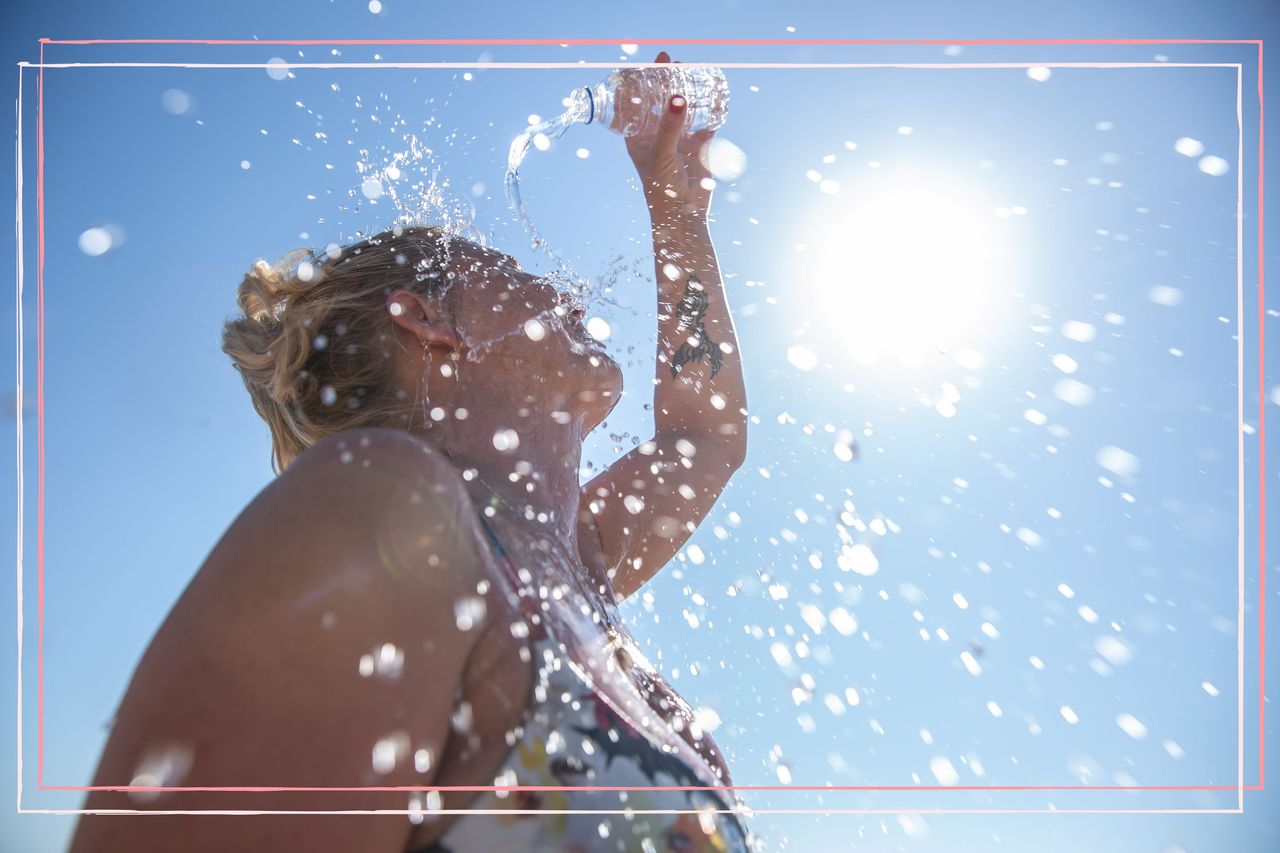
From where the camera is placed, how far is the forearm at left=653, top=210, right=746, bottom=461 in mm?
3355

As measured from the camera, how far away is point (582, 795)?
1.41m

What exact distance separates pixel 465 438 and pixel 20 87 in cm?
200

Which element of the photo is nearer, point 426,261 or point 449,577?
point 449,577

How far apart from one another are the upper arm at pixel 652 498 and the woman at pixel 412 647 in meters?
0.60

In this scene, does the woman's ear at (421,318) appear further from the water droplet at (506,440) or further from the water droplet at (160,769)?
the water droplet at (160,769)

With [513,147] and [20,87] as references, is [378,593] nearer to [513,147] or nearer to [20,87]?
[513,147]

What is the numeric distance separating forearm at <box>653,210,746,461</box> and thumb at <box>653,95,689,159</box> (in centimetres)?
28

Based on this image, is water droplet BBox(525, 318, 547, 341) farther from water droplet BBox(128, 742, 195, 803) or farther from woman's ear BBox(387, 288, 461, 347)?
water droplet BBox(128, 742, 195, 803)

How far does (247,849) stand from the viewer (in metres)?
1.15

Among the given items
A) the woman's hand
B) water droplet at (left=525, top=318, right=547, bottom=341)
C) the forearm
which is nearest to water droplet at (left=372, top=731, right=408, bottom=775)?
water droplet at (left=525, top=318, right=547, bottom=341)

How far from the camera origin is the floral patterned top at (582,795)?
4.42ft

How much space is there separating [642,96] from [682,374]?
1.12 metres


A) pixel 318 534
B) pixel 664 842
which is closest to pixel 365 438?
pixel 318 534

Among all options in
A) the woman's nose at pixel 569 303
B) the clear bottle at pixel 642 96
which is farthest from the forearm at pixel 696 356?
the woman's nose at pixel 569 303
